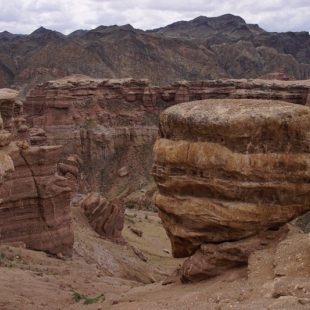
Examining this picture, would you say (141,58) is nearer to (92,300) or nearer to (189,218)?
(92,300)

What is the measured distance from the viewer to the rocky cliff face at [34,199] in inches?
1208

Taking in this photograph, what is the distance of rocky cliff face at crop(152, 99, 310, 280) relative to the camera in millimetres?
18391

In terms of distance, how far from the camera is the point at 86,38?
178 m

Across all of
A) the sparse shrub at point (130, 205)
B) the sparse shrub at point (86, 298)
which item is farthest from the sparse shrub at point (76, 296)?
the sparse shrub at point (130, 205)

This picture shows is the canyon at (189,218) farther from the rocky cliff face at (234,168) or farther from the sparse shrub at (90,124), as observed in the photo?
the sparse shrub at (90,124)

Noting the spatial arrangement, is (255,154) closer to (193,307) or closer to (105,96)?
(193,307)

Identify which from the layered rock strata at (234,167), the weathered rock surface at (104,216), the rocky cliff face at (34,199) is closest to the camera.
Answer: the layered rock strata at (234,167)

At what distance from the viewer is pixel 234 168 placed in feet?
60.4

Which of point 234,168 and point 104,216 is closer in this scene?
point 234,168

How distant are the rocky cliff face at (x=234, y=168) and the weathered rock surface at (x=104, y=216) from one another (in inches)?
896

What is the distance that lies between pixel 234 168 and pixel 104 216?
83.8ft

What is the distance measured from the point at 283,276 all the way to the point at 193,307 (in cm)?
304

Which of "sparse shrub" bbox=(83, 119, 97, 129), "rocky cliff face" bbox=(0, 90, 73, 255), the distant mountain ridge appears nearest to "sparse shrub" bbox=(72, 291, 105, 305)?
"rocky cliff face" bbox=(0, 90, 73, 255)

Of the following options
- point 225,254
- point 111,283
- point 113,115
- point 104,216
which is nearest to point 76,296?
point 111,283
